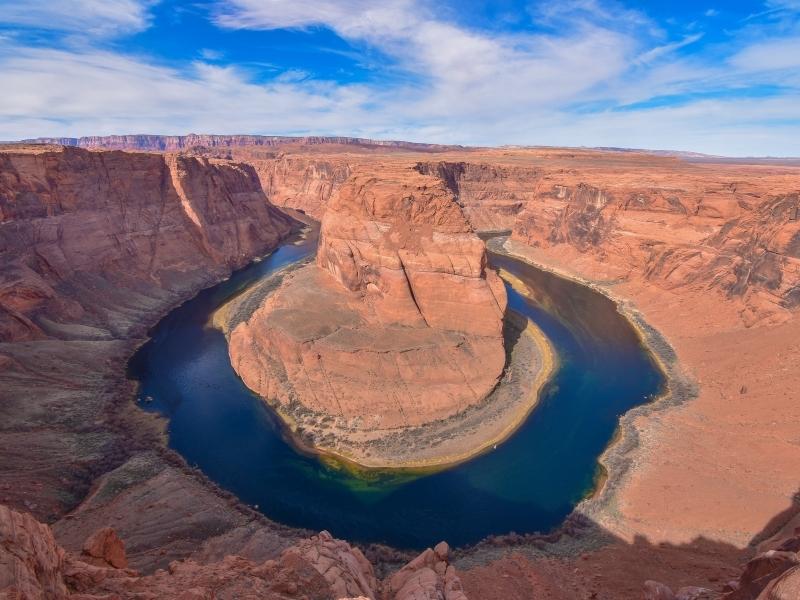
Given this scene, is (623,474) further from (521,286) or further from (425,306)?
(521,286)

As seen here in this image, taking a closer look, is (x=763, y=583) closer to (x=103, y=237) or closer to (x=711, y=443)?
(x=711, y=443)

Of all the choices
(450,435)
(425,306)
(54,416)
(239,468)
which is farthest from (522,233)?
(54,416)

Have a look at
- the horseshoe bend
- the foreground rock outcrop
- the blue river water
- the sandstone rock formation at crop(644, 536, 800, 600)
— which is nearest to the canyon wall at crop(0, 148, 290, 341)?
the blue river water

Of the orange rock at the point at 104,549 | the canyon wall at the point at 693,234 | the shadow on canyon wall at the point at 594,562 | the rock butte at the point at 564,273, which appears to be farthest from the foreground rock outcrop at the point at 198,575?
the canyon wall at the point at 693,234

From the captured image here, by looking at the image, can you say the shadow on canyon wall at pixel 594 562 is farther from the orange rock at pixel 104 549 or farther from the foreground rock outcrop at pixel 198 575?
the orange rock at pixel 104 549

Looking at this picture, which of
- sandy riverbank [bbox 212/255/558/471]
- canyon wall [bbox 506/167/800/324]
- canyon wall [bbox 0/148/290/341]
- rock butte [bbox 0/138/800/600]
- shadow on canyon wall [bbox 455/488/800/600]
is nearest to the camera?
shadow on canyon wall [bbox 455/488/800/600]

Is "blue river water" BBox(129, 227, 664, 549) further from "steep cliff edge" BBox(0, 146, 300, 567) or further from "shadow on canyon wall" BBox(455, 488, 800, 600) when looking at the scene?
"steep cliff edge" BBox(0, 146, 300, 567)
